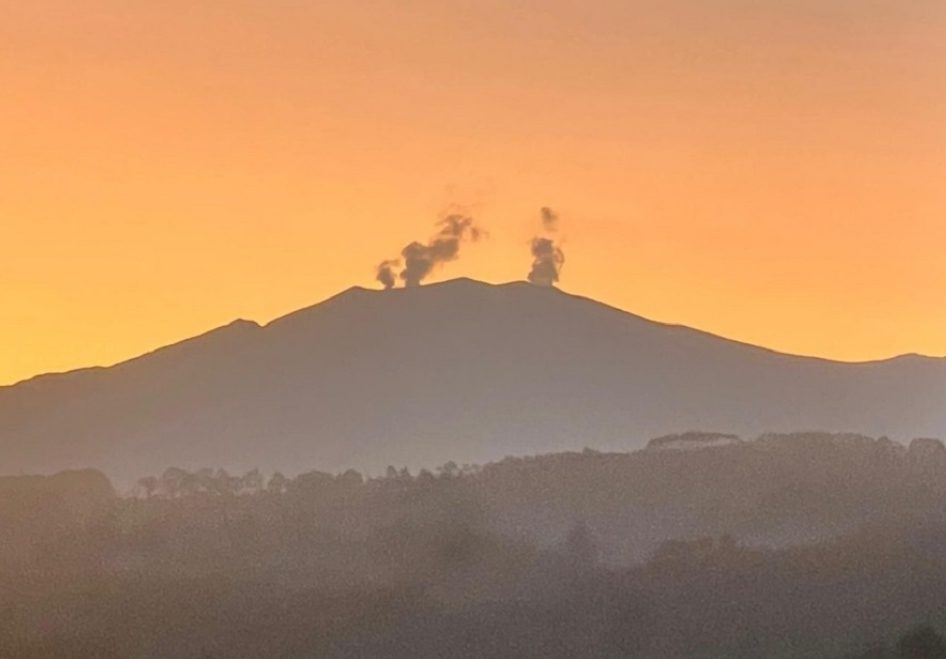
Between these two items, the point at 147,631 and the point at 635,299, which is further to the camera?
the point at 635,299

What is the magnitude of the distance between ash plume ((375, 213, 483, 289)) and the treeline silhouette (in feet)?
2.24

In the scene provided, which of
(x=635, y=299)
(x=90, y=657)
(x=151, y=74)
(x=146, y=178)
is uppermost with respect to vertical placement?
(x=151, y=74)

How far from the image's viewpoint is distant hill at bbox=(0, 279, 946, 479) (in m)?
4.72

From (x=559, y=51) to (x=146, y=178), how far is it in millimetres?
1532

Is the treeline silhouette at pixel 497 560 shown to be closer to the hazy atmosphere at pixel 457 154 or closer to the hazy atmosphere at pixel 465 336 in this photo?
the hazy atmosphere at pixel 465 336

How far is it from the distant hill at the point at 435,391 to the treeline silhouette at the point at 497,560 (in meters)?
0.09

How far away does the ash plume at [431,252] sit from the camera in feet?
16.1

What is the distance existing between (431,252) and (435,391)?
19.2 inches

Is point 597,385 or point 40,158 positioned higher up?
point 40,158

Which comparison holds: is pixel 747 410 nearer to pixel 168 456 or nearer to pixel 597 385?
pixel 597 385

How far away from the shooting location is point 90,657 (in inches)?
179

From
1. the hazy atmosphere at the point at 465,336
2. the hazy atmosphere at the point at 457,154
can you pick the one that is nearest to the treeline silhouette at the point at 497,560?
the hazy atmosphere at the point at 465,336

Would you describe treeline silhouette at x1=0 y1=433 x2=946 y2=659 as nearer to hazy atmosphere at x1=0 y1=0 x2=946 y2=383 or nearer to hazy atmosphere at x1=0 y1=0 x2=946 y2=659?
hazy atmosphere at x1=0 y1=0 x2=946 y2=659

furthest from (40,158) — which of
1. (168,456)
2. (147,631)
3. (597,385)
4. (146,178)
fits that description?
(597,385)
